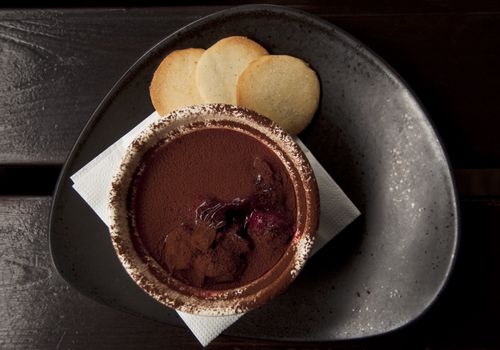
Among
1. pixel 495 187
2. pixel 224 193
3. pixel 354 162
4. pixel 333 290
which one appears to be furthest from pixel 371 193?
pixel 495 187

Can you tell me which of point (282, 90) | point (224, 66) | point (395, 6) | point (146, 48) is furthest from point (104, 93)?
point (395, 6)

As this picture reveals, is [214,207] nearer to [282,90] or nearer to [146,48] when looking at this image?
[282,90]

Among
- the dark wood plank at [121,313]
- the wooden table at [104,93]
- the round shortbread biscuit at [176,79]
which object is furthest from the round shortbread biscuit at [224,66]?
the dark wood plank at [121,313]

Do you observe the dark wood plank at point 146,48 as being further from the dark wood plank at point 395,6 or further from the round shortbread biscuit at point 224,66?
the round shortbread biscuit at point 224,66

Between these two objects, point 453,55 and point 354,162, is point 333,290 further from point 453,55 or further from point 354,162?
point 453,55

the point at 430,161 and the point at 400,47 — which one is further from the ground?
the point at 400,47
